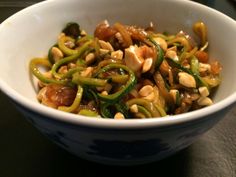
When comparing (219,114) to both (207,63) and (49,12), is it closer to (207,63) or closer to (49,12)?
(207,63)

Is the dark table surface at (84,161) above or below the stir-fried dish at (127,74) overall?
below

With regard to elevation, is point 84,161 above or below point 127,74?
below

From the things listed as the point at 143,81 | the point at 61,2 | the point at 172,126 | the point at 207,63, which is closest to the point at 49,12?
the point at 61,2

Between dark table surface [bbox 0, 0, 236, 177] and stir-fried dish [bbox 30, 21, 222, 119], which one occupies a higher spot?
stir-fried dish [bbox 30, 21, 222, 119]

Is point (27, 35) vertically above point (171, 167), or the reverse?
point (27, 35)
